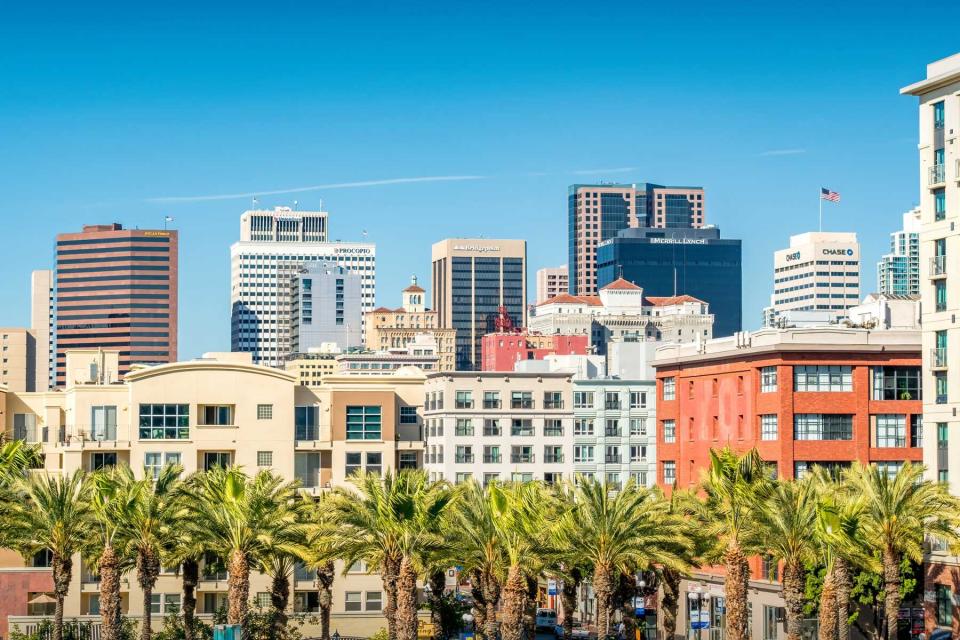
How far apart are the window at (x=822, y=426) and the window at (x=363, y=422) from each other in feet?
104

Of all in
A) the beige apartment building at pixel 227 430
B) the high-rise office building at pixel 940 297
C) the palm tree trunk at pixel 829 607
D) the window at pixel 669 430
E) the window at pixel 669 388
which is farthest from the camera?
the window at pixel 669 388

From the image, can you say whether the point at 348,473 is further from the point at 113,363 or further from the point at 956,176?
the point at 956,176

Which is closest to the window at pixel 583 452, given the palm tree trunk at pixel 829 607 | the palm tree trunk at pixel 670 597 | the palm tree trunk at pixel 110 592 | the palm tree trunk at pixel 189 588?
the palm tree trunk at pixel 670 597

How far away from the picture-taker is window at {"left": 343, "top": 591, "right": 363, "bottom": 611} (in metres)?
118

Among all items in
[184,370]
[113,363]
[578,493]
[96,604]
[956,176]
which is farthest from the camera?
[113,363]

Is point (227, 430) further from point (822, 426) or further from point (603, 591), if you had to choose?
point (603, 591)

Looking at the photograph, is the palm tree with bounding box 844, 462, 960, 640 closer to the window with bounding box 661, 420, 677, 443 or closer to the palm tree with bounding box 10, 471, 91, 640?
the palm tree with bounding box 10, 471, 91, 640

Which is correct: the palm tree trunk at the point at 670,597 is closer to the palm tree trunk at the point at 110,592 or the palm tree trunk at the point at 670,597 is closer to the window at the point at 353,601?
the window at the point at 353,601

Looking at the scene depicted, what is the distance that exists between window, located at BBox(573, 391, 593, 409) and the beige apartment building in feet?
113

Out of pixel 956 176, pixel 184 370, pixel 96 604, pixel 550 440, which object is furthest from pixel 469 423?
pixel 956 176

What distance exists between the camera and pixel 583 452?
6407 inches

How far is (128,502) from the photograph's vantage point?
88938mm

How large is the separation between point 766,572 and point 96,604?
4485cm

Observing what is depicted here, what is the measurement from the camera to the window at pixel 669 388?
137m
